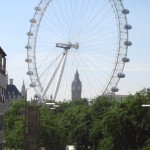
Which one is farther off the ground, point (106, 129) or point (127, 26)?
point (127, 26)

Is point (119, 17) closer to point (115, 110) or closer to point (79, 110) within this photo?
point (79, 110)

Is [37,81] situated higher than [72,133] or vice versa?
[37,81]

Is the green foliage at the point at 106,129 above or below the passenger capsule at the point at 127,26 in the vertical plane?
below

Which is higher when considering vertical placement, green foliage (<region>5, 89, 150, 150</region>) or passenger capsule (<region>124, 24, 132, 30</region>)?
passenger capsule (<region>124, 24, 132, 30</region>)

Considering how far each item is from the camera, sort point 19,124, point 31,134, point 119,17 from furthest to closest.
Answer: point 119,17, point 19,124, point 31,134

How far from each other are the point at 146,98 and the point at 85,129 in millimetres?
24638

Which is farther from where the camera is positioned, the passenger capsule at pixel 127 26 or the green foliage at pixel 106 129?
the passenger capsule at pixel 127 26

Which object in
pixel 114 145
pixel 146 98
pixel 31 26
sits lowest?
pixel 114 145

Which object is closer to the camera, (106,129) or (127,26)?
(106,129)

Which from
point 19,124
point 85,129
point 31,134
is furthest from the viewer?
point 85,129

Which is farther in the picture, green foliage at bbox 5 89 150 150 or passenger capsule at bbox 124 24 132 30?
passenger capsule at bbox 124 24 132 30

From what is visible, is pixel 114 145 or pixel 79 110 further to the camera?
pixel 79 110

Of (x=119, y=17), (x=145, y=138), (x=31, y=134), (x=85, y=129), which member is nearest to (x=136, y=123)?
(x=145, y=138)

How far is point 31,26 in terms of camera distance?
298 ft
